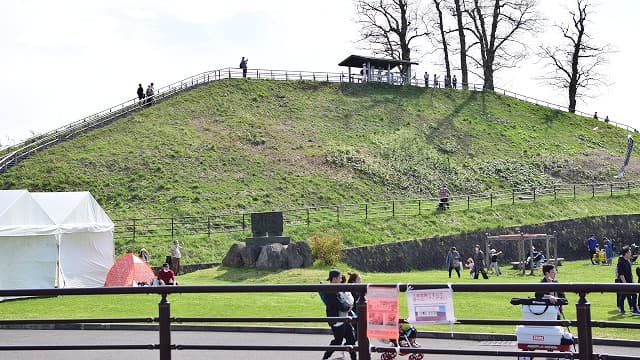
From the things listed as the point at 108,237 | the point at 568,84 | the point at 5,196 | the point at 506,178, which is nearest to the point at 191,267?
the point at 108,237

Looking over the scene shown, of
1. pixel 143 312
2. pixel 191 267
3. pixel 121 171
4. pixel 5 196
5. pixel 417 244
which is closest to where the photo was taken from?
pixel 143 312

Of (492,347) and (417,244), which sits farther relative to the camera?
(417,244)

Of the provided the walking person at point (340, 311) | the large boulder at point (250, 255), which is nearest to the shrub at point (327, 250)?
the large boulder at point (250, 255)

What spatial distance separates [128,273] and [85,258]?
2.25 metres

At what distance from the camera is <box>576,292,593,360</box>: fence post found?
6.21 metres

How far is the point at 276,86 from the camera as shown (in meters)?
62.4

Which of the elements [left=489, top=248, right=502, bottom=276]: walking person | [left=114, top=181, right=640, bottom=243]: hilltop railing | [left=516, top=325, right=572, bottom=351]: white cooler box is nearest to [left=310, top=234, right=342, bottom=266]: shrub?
[left=114, top=181, right=640, bottom=243]: hilltop railing

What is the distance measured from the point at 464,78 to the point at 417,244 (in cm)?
3671

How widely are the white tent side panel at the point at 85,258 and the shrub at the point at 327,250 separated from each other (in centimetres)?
837

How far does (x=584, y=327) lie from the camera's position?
20.4 feet

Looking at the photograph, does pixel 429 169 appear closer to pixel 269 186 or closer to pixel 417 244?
pixel 269 186

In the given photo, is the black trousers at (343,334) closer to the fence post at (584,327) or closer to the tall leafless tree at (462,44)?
the fence post at (584,327)

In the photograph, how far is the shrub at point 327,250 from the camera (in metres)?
32.4

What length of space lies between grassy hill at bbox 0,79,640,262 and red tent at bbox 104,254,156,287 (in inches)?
300
